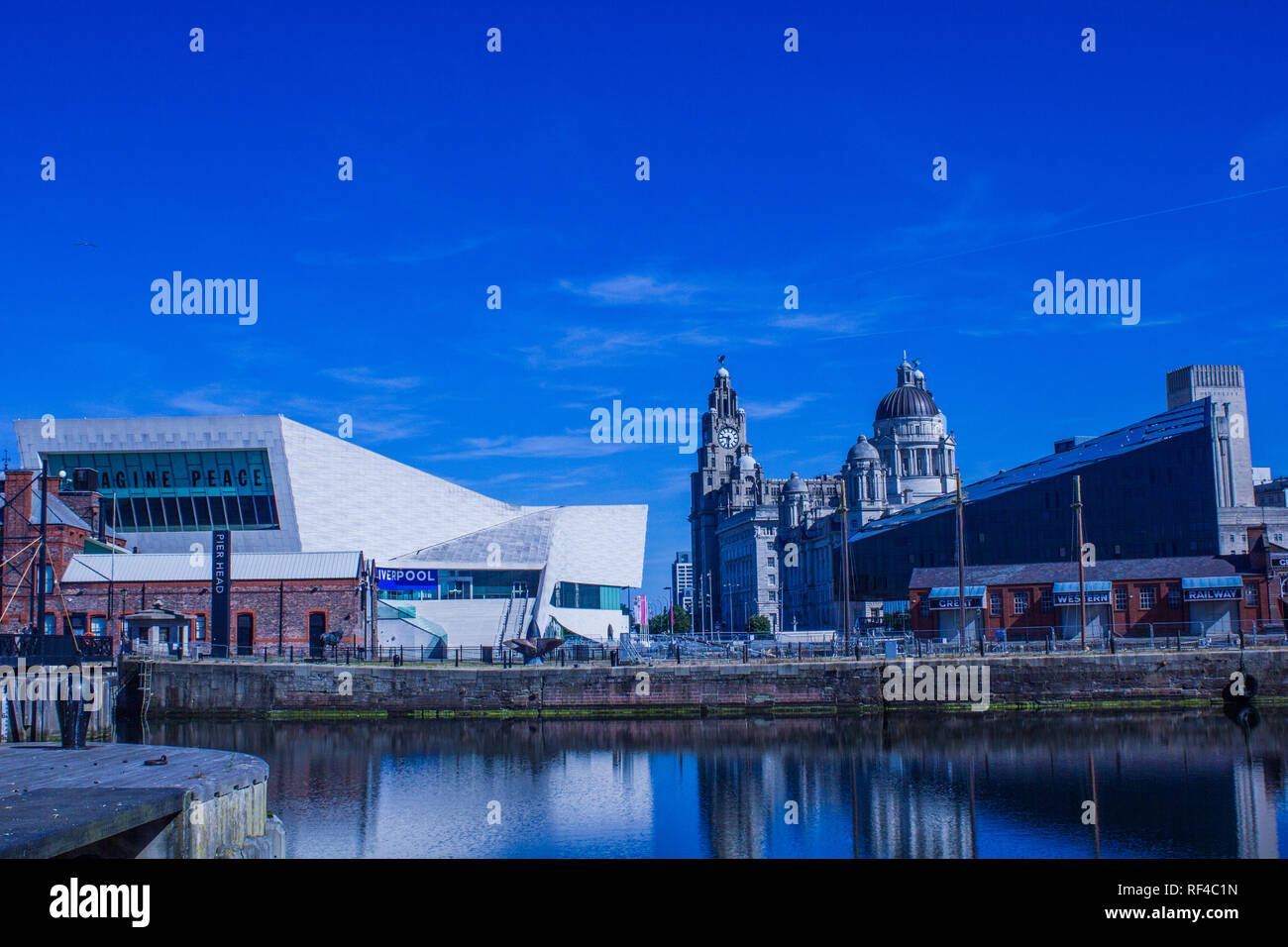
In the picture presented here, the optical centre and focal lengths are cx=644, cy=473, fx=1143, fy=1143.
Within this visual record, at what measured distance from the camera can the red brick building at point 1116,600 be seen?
6450cm

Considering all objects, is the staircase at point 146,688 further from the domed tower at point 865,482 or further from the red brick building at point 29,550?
the domed tower at point 865,482

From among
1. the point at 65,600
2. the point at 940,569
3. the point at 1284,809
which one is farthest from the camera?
the point at 940,569

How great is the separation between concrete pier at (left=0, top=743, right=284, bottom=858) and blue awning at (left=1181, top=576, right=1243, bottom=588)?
187 feet

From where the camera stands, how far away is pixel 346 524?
7212 centimetres

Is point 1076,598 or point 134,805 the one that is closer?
point 134,805

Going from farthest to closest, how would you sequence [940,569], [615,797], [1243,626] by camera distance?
[940,569], [1243,626], [615,797]

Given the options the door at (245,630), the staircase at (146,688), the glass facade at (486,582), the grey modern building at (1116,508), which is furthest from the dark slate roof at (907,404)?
the staircase at (146,688)

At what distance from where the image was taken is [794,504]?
582 feet

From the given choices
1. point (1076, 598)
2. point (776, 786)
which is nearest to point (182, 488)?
point (776, 786)

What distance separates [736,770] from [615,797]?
608cm

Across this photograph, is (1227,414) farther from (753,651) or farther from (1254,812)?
(1254,812)

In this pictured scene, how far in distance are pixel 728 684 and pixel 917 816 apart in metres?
23.6
